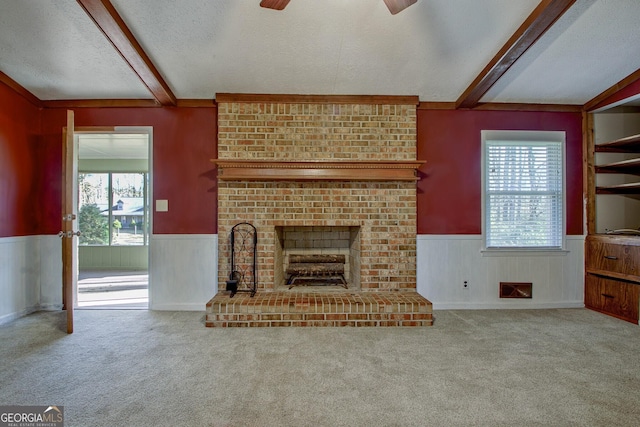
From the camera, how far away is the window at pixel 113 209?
682 cm

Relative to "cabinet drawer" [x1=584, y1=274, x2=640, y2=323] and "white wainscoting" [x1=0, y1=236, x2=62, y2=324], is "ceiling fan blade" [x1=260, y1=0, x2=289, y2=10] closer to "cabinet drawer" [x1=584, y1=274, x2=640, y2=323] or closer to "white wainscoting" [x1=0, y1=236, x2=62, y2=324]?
"white wainscoting" [x1=0, y1=236, x2=62, y2=324]

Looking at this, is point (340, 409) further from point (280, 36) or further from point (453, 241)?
point (280, 36)

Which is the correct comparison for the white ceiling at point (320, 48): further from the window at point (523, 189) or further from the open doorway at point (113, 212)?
the open doorway at point (113, 212)

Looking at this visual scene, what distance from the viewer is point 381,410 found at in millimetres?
1717

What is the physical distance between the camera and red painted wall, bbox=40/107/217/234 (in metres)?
3.60

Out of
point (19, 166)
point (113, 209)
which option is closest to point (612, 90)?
point (19, 166)

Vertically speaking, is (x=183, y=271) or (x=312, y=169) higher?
(x=312, y=169)

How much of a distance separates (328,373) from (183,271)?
2.24 meters

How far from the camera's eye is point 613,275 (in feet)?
11.0

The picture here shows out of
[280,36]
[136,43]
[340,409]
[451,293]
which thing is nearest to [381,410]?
[340,409]

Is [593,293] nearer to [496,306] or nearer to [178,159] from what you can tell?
[496,306]

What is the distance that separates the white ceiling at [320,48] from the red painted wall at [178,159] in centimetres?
21

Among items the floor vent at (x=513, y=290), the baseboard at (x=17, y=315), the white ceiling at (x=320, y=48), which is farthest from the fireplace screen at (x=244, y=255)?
the floor vent at (x=513, y=290)

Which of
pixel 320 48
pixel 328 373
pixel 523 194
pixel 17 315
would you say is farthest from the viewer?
pixel 523 194
